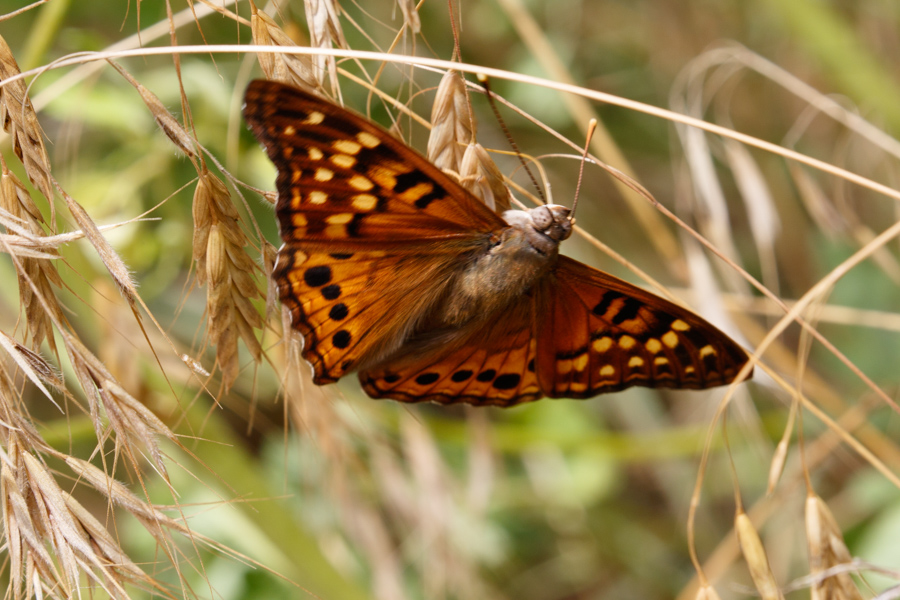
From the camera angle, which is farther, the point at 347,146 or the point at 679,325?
the point at 679,325

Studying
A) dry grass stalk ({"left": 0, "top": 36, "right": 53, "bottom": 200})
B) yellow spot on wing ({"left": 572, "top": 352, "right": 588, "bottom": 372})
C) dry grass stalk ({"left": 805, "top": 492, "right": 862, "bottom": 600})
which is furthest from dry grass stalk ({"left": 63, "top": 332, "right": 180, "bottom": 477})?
dry grass stalk ({"left": 805, "top": 492, "right": 862, "bottom": 600})

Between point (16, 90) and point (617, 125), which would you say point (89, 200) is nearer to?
point (16, 90)

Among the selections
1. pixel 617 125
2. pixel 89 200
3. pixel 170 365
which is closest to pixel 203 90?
pixel 89 200

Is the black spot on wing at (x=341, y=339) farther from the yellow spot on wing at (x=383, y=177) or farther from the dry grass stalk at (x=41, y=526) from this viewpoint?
the dry grass stalk at (x=41, y=526)

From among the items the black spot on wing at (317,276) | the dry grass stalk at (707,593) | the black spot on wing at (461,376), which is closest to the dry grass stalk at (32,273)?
the black spot on wing at (317,276)

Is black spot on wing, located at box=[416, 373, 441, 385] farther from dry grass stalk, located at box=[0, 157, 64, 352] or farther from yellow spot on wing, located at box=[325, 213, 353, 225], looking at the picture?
dry grass stalk, located at box=[0, 157, 64, 352]

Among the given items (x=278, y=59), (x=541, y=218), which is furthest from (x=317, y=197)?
(x=541, y=218)

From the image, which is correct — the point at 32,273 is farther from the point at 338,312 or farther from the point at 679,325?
the point at 679,325
